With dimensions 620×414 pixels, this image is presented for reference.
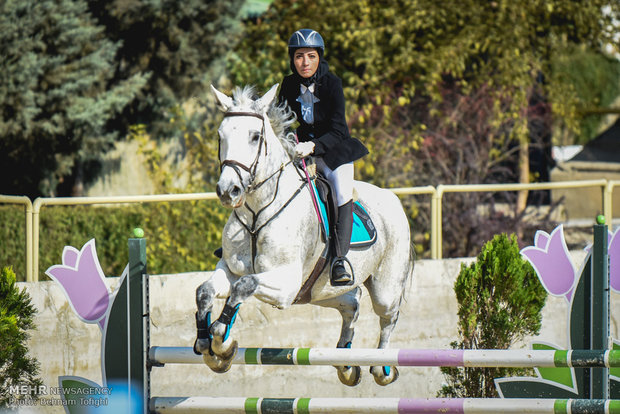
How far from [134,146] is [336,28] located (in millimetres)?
3648

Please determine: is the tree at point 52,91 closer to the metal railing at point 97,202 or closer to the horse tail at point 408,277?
the metal railing at point 97,202

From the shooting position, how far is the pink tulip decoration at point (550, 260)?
6.15 m

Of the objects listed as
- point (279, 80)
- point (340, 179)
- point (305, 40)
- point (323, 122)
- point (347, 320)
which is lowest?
point (347, 320)

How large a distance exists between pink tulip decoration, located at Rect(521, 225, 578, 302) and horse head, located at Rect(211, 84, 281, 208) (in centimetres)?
226

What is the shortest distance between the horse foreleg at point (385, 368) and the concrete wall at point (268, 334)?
1236 mm

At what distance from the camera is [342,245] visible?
527 centimetres

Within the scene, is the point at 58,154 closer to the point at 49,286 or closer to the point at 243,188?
the point at 49,286

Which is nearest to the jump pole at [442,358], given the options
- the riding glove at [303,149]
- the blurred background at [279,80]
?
the riding glove at [303,149]

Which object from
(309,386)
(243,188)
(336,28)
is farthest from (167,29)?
(243,188)

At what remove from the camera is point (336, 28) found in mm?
12391

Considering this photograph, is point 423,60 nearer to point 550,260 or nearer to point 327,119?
point 550,260

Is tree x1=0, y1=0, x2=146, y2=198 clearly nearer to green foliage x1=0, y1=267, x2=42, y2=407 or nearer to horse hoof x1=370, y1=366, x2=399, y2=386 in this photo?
green foliage x1=0, y1=267, x2=42, y2=407

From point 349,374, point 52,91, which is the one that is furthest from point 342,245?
point 52,91

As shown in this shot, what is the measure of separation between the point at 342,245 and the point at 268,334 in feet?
7.45
